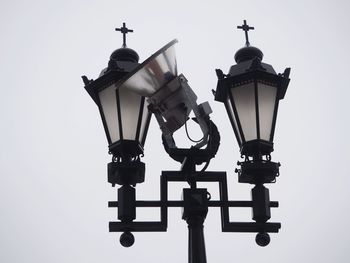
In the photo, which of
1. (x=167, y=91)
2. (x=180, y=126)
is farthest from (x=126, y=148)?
(x=167, y=91)

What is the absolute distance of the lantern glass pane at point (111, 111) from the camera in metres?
4.30

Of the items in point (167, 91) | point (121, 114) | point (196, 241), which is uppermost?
point (167, 91)

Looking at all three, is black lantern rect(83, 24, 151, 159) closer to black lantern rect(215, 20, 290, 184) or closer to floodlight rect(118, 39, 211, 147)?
floodlight rect(118, 39, 211, 147)

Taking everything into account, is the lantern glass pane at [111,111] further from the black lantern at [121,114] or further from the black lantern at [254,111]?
the black lantern at [254,111]

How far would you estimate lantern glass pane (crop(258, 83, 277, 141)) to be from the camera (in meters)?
4.32

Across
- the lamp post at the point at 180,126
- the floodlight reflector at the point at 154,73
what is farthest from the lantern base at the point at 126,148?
the floodlight reflector at the point at 154,73

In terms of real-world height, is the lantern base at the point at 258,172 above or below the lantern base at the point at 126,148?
below

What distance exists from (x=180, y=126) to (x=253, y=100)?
692 millimetres

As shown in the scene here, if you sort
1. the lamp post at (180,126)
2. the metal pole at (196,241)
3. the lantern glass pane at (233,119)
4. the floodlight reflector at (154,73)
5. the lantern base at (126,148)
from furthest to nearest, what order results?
the lantern glass pane at (233,119) → the lantern base at (126,148) → the lamp post at (180,126) → the floodlight reflector at (154,73) → the metal pole at (196,241)

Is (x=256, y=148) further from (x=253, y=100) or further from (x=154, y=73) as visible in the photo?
(x=154, y=73)

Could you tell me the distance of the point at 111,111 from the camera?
14.2ft

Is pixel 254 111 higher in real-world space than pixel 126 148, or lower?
higher

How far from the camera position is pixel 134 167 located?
4180mm

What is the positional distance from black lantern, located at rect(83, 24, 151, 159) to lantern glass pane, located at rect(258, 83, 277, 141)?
99 cm
